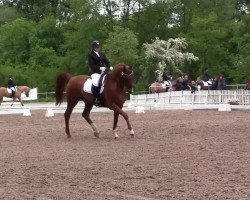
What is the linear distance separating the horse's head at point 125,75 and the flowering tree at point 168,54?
47811mm

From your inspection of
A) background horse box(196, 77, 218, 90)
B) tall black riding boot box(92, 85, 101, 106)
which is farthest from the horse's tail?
background horse box(196, 77, 218, 90)

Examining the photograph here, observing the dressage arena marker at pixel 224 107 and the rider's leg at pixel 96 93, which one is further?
the dressage arena marker at pixel 224 107

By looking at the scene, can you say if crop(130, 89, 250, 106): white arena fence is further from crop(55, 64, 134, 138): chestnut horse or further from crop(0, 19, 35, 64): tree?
crop(0, 19, 35, 64): tree

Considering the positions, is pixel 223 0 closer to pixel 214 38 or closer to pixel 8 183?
pixel 214 38

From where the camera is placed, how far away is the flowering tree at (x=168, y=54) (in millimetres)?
66688

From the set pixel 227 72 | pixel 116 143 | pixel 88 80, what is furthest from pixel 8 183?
pixel 227 72

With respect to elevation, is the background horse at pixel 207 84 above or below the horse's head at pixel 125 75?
below

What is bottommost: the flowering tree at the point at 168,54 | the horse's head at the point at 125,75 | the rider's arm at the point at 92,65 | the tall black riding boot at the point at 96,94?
the tall black riding boot at the point at 96,94

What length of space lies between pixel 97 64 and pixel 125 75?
1.13 meters

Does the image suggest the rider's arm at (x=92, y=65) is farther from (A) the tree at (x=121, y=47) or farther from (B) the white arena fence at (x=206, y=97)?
(A) the tree at (x=121, y=47)

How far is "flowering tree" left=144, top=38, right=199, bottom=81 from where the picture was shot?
6669 centimetres

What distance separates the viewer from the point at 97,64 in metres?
19.0

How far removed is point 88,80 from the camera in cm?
1917

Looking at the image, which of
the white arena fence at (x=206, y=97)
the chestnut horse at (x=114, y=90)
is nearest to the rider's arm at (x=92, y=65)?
the chestnut horse at (x=114, y=90)
